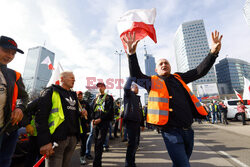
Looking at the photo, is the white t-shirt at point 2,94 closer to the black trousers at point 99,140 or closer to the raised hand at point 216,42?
the black trousers at point 99,140

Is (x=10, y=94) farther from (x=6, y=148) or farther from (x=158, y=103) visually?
(x=158, y=103)

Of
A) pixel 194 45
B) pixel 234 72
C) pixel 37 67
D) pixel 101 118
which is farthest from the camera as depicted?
pixel 194 45

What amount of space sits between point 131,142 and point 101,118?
36.3 inches

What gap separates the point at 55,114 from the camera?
6.28 feet

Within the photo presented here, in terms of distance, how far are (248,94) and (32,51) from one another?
5741 cm

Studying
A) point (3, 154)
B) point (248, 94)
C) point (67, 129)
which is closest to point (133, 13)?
point (67, 129)

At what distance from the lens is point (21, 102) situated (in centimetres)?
208

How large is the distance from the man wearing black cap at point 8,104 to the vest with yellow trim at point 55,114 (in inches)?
16.9

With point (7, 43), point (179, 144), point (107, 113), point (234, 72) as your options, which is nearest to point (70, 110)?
point (7, 43)

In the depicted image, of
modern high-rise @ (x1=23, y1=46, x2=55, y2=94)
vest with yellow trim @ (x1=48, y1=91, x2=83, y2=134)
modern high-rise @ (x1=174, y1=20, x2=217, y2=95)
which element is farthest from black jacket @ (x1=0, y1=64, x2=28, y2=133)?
modern high-rise @ (x1=174, y1=20, x2=217, y2=95)

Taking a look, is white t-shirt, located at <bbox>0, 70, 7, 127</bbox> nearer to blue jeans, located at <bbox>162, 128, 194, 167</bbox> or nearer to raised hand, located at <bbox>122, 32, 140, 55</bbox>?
raised hand, located at <bbox>122, 32, 140, 55</bbox>

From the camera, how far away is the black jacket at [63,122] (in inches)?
68.5

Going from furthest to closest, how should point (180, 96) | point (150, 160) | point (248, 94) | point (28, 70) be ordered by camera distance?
point (28, 70)
point (248, 94)
point (150, 160)
point (180, 96)

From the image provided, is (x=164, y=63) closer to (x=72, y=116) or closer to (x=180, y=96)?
(x=180, y=96)
